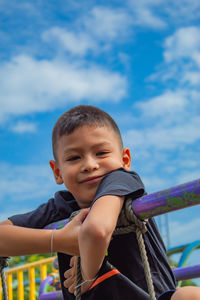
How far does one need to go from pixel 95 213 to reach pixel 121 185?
0.17 metres

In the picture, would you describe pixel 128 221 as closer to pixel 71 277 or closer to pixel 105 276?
pixel 105 276

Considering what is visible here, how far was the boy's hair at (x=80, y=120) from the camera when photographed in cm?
154

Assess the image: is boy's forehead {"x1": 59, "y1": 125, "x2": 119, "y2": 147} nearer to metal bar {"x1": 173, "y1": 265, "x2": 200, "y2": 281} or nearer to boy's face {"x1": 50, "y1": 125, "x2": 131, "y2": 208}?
boy's face {"x1": 50, "y1": 125, "x2": 131, "y2": 208}

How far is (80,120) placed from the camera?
154 centimetres

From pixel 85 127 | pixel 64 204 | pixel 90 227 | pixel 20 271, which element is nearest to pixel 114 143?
pixel 85 127

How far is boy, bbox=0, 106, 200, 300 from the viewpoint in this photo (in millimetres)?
1105

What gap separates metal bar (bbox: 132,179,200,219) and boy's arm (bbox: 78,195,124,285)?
0.06 m

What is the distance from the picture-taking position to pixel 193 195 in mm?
1049

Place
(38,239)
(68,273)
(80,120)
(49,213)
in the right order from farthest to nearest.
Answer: (49,213) < (80,120) < (68,273) < (38,239)

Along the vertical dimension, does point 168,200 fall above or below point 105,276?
above

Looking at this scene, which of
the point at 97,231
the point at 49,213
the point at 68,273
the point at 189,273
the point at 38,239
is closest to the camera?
the point at 97,231

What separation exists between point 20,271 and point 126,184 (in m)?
3.31

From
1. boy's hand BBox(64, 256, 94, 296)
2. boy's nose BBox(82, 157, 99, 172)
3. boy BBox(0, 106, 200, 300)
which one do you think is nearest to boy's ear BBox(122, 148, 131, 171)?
boy BBox(0, 106, 200, 300)

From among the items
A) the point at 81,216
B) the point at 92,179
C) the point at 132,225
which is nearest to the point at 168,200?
the point at 132,225
